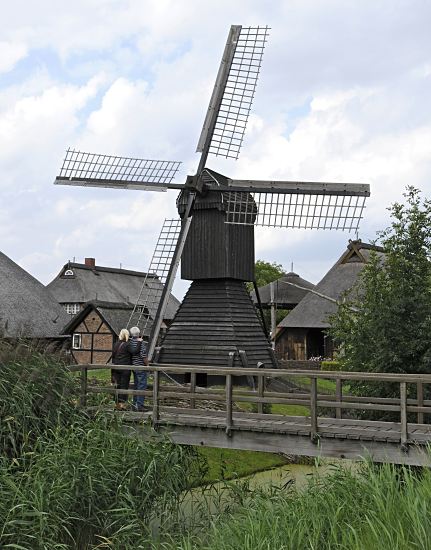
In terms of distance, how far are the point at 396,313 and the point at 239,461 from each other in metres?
5.14

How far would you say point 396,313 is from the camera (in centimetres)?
1302

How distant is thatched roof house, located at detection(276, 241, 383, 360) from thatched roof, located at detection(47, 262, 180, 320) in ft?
22.4

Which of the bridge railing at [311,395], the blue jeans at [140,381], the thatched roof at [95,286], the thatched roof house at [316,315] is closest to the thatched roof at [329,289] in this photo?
the thatched roof house at [316,315]

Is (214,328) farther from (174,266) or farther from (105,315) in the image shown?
(105,315)

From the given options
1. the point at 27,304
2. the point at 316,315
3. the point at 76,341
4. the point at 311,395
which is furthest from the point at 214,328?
the point at 316,315

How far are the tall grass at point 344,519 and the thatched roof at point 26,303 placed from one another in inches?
672

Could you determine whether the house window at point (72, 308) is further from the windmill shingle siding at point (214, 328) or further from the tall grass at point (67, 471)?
the tall grass at point (67, 471)

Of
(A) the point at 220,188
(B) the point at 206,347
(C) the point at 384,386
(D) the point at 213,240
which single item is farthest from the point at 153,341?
(C) the point at 384,386

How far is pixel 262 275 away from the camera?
192 ft

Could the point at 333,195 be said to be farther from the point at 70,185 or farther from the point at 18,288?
the point at 18,288

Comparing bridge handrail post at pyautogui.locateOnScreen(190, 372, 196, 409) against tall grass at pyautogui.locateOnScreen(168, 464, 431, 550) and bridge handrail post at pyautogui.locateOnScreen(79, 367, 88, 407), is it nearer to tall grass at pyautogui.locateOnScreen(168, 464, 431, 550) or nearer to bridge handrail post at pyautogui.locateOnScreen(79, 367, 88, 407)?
bridge handrail post at pyautogui.locateOnScreen(79, 367, 88, 407)

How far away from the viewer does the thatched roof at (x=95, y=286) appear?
39.7 meters

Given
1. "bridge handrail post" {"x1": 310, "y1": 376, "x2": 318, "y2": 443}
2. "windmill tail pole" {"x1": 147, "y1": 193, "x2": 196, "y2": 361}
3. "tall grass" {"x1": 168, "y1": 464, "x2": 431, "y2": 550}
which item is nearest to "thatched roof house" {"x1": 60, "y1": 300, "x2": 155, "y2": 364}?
"windmill tail pole" {"x1": 147, "y1": 193, "x2": 196, "y2": 361}

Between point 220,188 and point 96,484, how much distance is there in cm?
978
